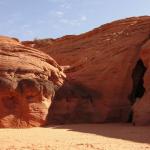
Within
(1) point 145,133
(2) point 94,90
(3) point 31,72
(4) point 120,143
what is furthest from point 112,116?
(4) point 120,143

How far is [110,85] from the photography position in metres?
16.1

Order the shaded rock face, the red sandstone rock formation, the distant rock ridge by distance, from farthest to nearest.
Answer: the red sandstone rock formation
the distant rock ridge
the shaded rock face

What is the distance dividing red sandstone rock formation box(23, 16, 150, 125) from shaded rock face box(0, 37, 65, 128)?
733 millimetres

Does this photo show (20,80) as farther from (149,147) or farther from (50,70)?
(149,147)

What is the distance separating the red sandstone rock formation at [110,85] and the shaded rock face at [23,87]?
733mm

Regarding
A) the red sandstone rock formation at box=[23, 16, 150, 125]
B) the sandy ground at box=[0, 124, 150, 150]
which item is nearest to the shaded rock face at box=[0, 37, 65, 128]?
the red sandstone rock formation at box=[23, 16, 150, 125]

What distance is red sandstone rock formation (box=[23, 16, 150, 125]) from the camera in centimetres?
1476

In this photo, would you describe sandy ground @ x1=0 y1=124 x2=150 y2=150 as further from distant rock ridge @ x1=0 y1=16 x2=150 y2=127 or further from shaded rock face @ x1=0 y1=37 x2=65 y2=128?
distant rock ridge @ x1=0 y1=16 x2=150 y2=127

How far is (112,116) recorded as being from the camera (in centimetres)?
1577

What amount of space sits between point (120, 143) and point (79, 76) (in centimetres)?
784

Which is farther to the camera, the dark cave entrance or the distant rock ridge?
the dark cave entrance

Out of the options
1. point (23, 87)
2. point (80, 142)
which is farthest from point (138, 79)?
point (80, 142)

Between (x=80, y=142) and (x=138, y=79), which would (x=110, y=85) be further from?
(x=80, y=142)

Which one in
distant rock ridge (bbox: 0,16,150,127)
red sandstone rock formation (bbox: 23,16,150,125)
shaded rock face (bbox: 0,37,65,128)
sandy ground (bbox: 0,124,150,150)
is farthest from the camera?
red sandstone rock formation (bbox: 23,16,150,125)
